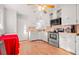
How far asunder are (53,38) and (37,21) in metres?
0.41

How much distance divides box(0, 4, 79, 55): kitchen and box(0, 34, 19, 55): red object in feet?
0.21

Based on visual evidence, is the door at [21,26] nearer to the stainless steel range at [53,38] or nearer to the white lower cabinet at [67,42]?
the stainless steel range at [53,38]

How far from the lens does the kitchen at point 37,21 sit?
173 centimetres

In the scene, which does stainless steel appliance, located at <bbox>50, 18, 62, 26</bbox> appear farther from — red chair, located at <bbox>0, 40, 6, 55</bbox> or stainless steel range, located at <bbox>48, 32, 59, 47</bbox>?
red chair, located at <bbox>0, 40, 6, 55</bbox>

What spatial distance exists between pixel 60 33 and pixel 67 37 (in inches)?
5.2

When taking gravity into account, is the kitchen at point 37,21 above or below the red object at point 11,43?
above

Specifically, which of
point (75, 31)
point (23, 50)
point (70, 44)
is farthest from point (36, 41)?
point (75, 31)

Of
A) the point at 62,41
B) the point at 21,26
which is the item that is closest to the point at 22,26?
the point at 21,26

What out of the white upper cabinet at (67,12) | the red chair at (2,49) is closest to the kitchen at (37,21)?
the white upper cabinet at (67,12)

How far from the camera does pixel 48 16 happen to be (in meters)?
1.79

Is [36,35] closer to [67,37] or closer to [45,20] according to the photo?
→ [45,20]

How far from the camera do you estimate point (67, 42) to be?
195cm

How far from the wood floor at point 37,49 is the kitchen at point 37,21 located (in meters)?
0.05

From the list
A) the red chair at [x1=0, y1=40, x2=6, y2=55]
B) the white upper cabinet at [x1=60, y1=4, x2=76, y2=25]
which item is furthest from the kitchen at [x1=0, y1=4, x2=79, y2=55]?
the red chair at [x1=0, y1=40, x2=6, y2=55]
